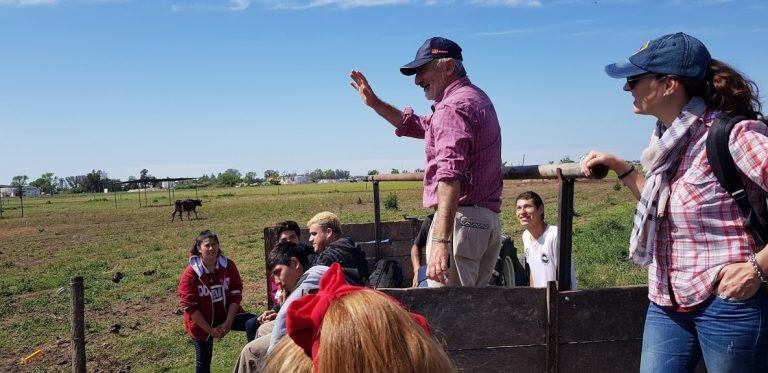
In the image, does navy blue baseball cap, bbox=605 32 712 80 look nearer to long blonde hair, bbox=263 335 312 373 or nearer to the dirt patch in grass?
long blonde hair, bbox=263 335 312 373

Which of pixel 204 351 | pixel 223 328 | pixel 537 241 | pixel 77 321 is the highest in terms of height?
pixel 537 241

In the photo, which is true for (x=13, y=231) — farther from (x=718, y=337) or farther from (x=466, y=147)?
(x=718, y=337)

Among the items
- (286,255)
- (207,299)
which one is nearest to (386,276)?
(286,255)

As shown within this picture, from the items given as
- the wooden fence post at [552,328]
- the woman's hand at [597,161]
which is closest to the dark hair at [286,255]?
the wooden fence post at [552,328]

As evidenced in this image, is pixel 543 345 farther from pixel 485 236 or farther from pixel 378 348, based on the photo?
pixel 378 348

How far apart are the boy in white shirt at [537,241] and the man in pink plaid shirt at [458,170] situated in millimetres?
1620

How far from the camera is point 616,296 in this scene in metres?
2.58

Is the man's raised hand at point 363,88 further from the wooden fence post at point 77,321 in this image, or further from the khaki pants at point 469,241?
the wooden fence post at point 77,321

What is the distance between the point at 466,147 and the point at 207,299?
3.81 metres

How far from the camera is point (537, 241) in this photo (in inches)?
189

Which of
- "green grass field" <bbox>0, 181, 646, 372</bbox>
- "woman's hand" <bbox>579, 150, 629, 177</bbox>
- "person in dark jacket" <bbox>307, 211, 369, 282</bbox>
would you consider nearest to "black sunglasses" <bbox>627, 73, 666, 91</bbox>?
"woman's hand" <bbox>579, 150, 629, 177</bbox>

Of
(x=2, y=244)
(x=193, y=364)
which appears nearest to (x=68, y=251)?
(x=2, y=244)

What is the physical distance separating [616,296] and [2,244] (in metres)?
26.1

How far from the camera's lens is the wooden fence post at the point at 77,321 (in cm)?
509
